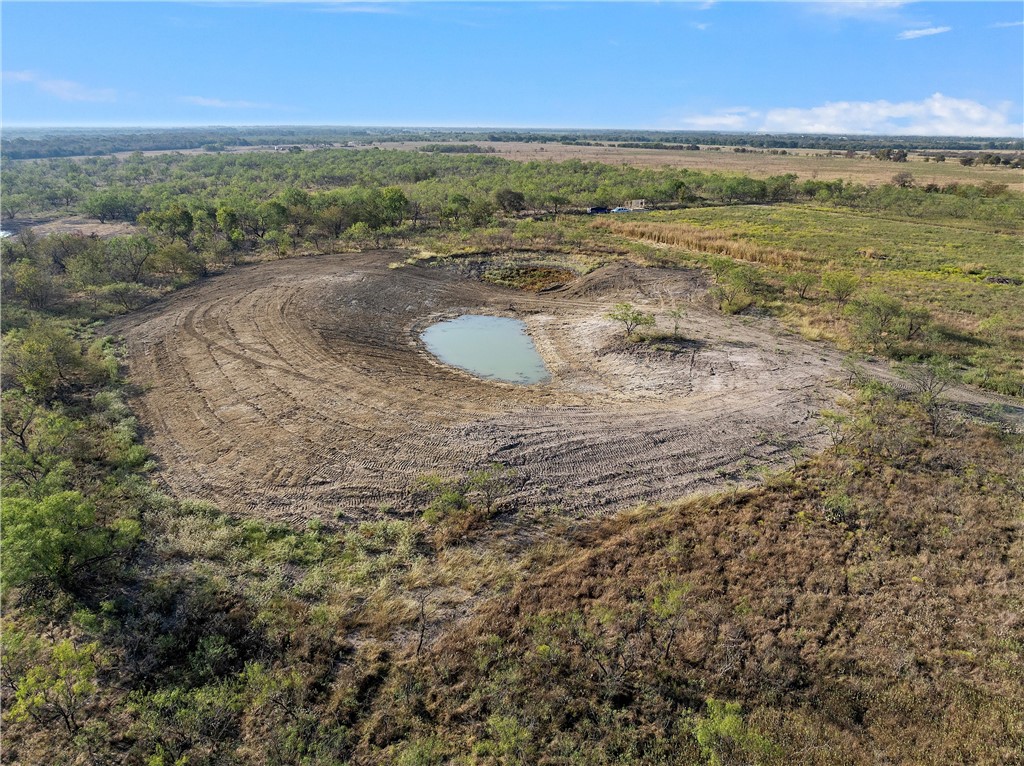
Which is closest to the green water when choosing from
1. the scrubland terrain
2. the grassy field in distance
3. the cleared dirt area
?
the cleared dirt area

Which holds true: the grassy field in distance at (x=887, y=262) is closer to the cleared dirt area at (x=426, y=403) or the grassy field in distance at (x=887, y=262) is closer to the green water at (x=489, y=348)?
the cleared dirt area at (x=426, y=403)

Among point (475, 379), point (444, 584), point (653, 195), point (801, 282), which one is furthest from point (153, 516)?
point (653, 195)

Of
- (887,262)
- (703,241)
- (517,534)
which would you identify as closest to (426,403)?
(517,534)

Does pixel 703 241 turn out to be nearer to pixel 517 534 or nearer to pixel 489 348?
pixel 489 348

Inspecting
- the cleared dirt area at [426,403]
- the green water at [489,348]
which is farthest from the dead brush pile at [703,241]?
the green water at [489,348]

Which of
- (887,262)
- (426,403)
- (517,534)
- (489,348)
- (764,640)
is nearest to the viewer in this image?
(764,640)
